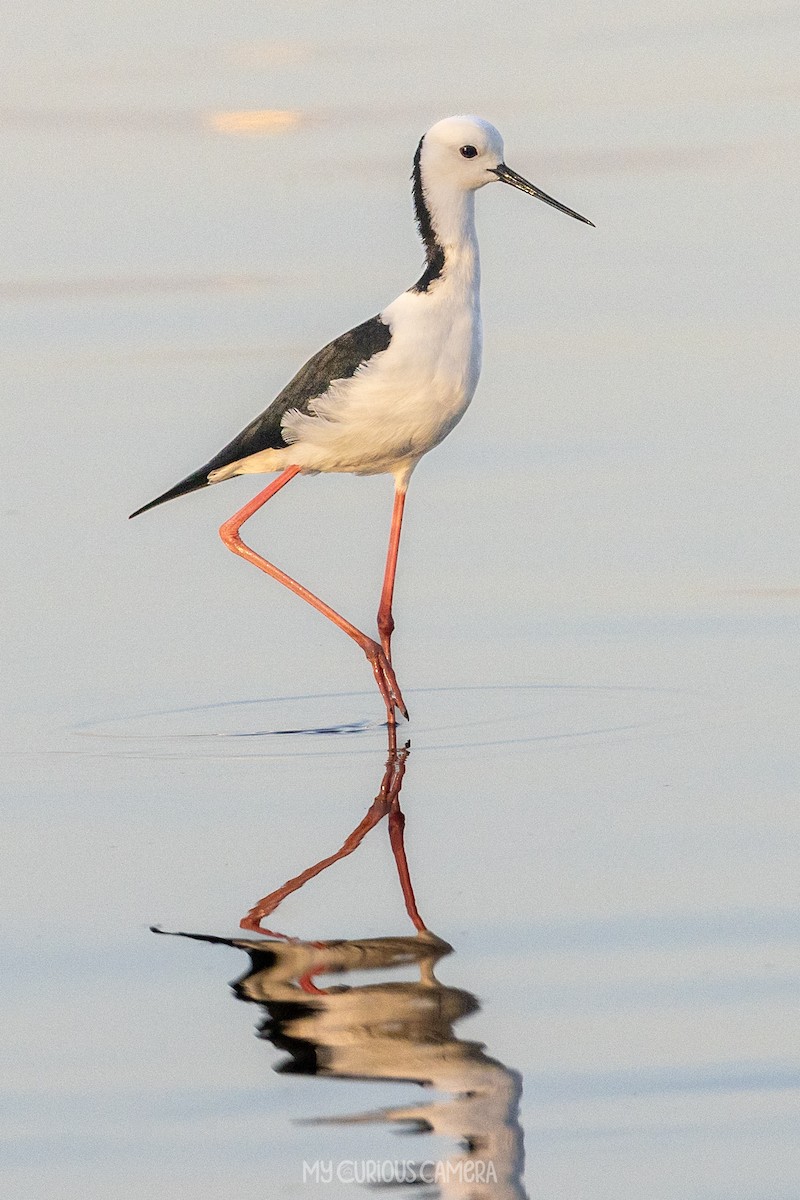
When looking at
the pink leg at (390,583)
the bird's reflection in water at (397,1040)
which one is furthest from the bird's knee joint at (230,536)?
the bird's reflection in water at (397,1040)

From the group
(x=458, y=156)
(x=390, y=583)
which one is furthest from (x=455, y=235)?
(x=390, y=583)

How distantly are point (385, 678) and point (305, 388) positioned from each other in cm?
118

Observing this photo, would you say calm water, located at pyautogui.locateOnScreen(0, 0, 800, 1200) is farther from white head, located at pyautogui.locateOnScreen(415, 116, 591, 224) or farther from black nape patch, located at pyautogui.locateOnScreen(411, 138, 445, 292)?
white head, located at pyautogui.locateOnScreen(415, 116, 591, 224)

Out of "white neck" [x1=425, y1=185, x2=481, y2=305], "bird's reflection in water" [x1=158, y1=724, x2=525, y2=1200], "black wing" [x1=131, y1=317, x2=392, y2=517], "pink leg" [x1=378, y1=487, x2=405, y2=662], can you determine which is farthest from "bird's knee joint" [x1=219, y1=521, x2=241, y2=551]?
"bird's reflection in water" [x1=158, y1=724, x2=525, y2=1200]

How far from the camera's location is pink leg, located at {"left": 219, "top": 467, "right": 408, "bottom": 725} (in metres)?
7.93

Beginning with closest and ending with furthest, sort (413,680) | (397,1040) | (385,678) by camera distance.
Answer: (397,1040), (385,678), (413,680)

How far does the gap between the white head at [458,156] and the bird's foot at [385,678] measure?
166 cm

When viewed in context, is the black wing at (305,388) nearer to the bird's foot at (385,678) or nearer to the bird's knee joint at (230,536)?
the bird's knee joint at (230,536)

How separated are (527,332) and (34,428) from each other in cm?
256

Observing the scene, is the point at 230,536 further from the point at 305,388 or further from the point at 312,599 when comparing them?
the point at 305,388

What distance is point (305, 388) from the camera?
8.58 m

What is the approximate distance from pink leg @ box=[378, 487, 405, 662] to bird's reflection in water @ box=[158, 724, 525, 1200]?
236 centimetres

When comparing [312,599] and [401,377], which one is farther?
[312,599]

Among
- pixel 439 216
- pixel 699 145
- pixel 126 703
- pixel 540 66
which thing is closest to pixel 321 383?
pixel 439 216
